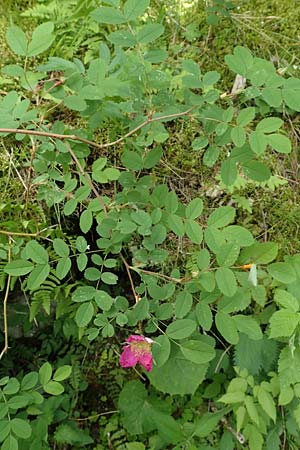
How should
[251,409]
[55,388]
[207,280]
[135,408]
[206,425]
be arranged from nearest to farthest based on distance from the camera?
[207,280] → [55,388] → [251,409] → [206,425] → [135,408]

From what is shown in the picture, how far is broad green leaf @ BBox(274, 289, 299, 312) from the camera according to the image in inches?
67.2

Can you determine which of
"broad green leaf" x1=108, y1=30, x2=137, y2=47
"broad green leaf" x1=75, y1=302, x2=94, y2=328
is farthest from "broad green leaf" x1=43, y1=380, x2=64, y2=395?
"broad green leaf" x1=108, y1=30, x2=137, y2=47

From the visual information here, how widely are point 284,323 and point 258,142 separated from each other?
0.60 m

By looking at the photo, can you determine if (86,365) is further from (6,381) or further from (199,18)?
(199,18)

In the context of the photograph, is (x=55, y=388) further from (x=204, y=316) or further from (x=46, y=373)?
(x=204, y=316)

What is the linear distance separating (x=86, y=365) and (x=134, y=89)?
1.42 meters

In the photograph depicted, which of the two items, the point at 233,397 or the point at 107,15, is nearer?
the point at 107,15

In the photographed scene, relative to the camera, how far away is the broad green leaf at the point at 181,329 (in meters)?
1.50

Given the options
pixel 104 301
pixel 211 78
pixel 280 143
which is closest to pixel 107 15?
pixel 211 78

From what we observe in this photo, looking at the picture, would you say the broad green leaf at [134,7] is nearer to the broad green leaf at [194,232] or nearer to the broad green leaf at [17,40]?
the broad green leaf at [17,40]

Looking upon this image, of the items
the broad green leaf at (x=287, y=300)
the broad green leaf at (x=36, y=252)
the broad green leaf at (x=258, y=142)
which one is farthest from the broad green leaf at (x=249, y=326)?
the broad green leaf at (x=36, y=252)

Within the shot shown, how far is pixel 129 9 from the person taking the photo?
4.63 ft

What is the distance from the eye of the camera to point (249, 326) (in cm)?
150

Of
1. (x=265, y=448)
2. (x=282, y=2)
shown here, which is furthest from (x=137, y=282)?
(x=282, y=2)
